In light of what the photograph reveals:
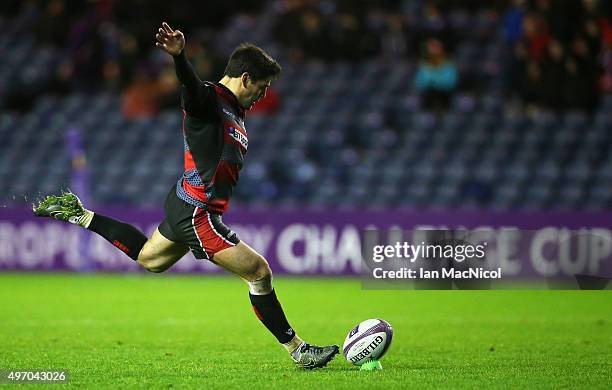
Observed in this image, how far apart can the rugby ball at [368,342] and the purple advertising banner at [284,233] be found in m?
7.17

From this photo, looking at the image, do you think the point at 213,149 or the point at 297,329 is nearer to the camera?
the point at 213,149

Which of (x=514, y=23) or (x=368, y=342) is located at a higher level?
(x=514, y=23)

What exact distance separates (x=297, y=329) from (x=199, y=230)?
337cm

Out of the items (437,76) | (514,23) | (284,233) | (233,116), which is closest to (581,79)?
(514,23)

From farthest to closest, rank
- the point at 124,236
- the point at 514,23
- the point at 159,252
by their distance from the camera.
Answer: the point at 514,23 → the point at 124,236 → the point at 159,252

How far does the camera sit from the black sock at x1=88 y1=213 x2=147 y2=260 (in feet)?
25.4

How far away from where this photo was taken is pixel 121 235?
779 centimetres

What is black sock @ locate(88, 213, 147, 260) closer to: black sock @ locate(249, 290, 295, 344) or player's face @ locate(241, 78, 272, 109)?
black sock @ locate(249, 290, 295, 344)

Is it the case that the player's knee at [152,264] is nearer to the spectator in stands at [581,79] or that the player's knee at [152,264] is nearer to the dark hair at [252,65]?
the dark hair at [252,65]

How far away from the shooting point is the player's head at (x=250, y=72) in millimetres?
7309

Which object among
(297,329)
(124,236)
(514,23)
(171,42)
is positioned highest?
(514,23)

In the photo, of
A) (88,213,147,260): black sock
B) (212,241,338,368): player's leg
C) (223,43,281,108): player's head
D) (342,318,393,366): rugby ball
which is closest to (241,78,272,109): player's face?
(223,43,281,108): player's head

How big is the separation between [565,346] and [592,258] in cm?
514

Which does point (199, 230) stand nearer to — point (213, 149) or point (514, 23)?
point (213, 149)
